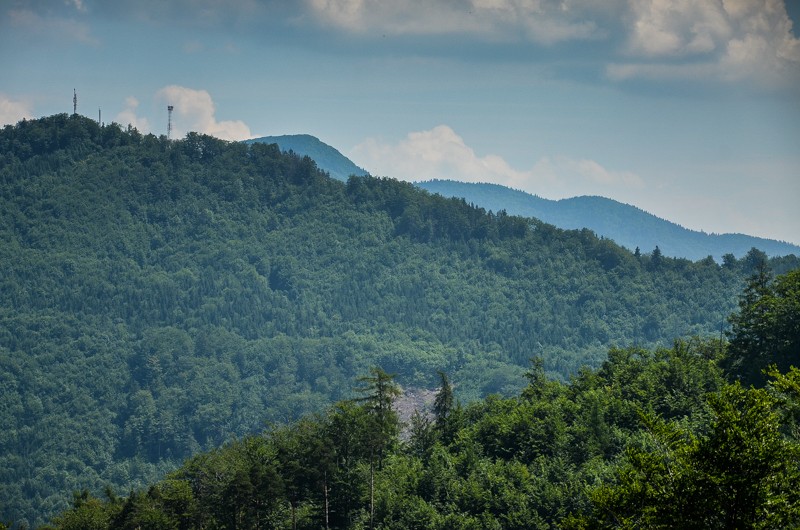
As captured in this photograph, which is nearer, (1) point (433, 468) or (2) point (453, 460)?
(1) point (433, 468)

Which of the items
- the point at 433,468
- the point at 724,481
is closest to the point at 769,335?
the point at 433,468

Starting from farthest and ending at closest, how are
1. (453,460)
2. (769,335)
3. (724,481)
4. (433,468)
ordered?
1. (453,460)
2. (433,468)
3. (769,335)
4. (724,481)

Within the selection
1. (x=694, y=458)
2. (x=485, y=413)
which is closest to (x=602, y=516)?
(x=694, y=458)

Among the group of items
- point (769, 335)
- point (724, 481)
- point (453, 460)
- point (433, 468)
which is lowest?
point (433, 468)

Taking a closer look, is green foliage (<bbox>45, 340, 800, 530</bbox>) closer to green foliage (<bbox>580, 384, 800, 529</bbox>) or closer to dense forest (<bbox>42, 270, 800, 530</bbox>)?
dense forest (<bbox>42, 270, 800, 530</bbox>)

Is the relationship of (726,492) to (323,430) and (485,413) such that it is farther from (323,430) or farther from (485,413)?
(485,413)

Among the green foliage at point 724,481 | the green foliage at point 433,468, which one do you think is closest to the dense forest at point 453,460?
the green foliage at point 433,468

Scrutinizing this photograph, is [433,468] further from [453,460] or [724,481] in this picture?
[724,481]

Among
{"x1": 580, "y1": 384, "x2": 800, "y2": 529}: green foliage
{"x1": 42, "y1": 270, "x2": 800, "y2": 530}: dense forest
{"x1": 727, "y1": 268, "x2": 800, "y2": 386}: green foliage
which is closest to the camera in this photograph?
{"x1": 580, "y1": 384, "x2": 800, "y2": 529}: green foliage

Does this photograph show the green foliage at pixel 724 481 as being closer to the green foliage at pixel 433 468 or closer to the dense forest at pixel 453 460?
the green foliage at pixel 433 468

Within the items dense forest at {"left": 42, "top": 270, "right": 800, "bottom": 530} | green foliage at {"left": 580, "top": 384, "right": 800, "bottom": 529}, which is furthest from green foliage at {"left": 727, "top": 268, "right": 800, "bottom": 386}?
green foliage at {"left": 580, "top": 384, "right": 800, "bottom": 529}

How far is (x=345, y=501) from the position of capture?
91500 mm

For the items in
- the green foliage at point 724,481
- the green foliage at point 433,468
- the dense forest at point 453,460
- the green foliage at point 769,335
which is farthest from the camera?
the green foliage at point 769,335

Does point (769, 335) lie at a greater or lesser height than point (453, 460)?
greater
